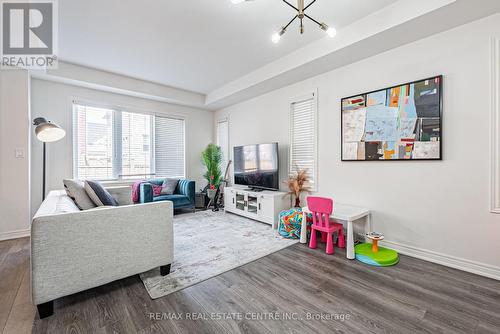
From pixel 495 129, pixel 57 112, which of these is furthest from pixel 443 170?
pixel 57 112

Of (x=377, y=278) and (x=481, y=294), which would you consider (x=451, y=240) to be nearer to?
(x=481, y=294)

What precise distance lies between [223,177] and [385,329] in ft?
15.1

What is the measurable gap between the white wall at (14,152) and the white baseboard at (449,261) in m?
5.25

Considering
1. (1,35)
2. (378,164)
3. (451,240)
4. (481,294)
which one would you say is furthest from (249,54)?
(481,294)

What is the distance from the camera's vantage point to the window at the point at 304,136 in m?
3.70

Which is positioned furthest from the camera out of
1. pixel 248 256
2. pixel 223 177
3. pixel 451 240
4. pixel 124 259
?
pixel 223 177

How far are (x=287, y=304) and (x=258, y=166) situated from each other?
2.78 metres

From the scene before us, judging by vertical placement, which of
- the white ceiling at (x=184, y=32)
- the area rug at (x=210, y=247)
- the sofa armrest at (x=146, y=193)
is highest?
the white ceiling at (x=184, y=32)

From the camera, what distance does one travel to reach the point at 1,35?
2746 mm

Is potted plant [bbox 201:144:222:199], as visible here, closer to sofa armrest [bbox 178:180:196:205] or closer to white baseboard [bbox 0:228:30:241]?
sofa armrest [bbox 178:180:196:205]

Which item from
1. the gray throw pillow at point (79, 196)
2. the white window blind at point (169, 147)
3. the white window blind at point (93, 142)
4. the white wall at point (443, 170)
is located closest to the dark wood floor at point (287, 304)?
the white wall at point (443, 170)

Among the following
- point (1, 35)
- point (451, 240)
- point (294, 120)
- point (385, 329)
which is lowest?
point (385, 329)

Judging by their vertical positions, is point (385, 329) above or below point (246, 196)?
below

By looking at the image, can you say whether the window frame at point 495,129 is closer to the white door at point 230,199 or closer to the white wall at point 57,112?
the white door at point 230,199
